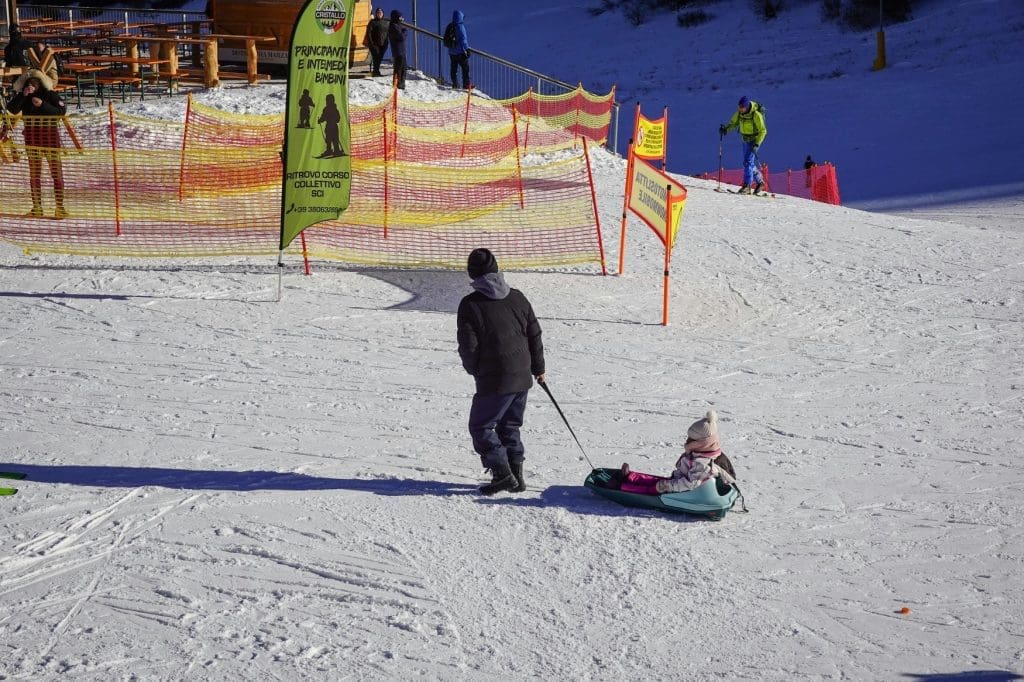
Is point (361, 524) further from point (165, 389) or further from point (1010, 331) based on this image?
point (1010, 331)

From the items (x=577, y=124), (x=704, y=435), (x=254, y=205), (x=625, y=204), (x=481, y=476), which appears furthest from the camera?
(x=577, y=124)

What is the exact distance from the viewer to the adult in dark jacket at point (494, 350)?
6812mm

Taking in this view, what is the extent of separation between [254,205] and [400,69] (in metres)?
8.11

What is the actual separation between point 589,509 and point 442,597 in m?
1.45

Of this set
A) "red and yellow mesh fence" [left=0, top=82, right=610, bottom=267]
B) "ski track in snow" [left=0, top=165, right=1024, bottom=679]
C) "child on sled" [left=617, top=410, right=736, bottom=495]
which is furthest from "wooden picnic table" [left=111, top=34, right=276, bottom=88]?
"child on sled" [left=617, top=410, right=736, bottom=495]

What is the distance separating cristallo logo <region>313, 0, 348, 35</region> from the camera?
10.9m

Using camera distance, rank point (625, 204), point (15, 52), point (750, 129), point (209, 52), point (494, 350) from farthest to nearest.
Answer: point (209, 52)
point (750, 129)
point (15, 52)
point (625, 204)
point (494, 350)

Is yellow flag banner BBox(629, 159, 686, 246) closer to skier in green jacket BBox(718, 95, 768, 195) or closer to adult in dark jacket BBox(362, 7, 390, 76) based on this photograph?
skier in green jacket BBox(718, 95, 768, 195)

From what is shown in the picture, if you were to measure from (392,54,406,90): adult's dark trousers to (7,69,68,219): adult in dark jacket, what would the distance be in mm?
8904

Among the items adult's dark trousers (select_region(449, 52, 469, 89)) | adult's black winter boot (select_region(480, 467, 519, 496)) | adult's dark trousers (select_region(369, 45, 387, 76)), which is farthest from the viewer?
adult's dark trousers (select_region(449, 52, 469, 89))

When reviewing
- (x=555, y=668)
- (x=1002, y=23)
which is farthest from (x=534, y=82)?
(x=555, y=668)

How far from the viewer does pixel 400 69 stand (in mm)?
22078

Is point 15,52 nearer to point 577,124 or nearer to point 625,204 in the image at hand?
point 625,204

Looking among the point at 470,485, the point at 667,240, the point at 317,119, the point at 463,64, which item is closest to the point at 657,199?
the point at 667,240
